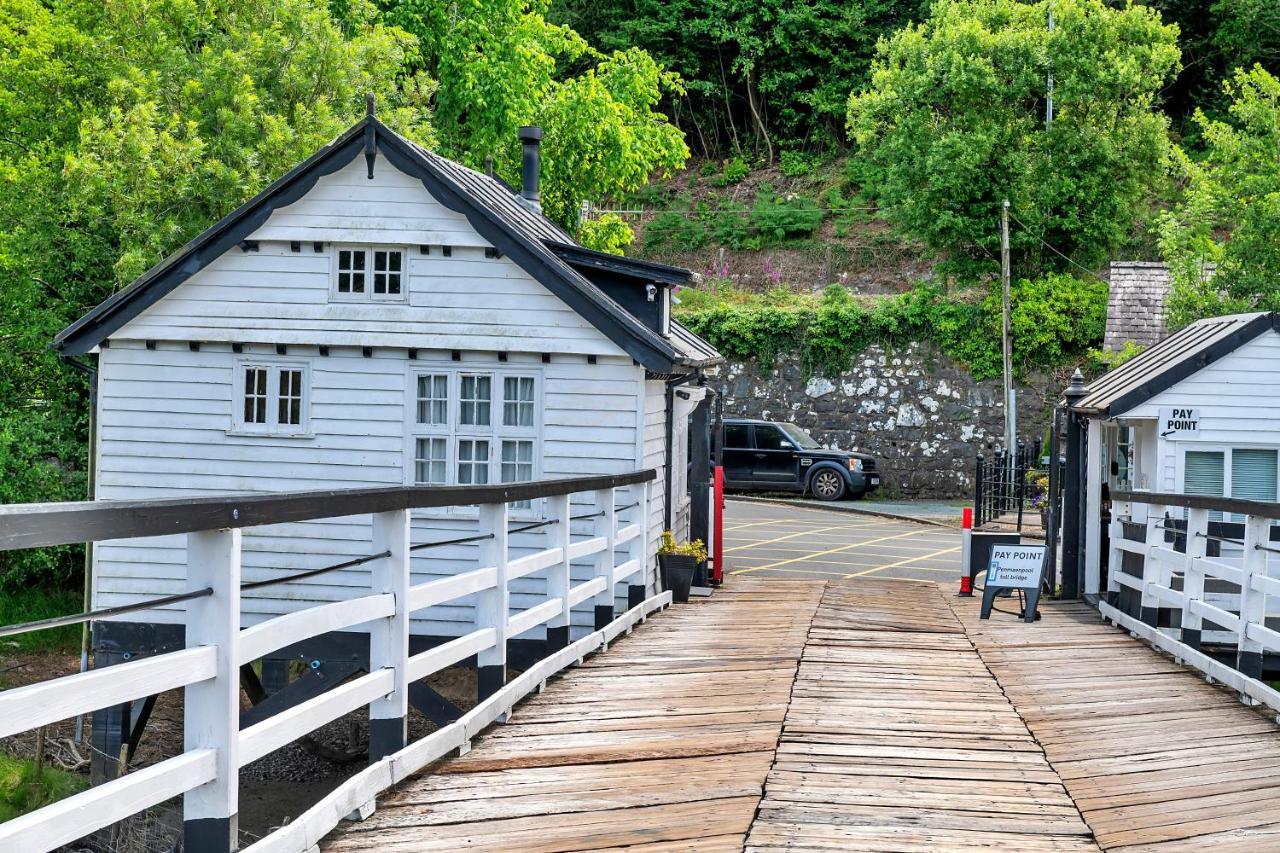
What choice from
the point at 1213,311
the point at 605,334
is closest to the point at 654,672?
the point at 605,334

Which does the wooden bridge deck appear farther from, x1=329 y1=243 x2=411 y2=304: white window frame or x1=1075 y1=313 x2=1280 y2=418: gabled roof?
x1=329 y1=243 x2=411 y2=304: white window frame

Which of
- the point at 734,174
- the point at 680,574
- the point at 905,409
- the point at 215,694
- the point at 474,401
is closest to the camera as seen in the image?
the point at 215,694

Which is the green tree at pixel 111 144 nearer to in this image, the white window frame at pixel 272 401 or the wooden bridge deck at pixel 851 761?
the white window frame at pixel 272 401

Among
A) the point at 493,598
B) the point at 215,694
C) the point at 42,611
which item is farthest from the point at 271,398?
the point at 215,694

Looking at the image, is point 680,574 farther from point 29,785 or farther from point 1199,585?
point 29,785

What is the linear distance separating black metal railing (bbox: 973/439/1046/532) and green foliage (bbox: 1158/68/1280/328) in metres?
Answer: 4.10

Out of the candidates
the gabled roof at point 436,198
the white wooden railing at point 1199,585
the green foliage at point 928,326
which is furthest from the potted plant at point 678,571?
the green foliage at point 928,326

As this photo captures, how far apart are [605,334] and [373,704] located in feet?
34.4

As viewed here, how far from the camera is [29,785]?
57.3ft

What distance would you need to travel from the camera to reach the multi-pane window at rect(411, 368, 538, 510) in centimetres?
1655

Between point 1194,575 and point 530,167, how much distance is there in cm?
1437

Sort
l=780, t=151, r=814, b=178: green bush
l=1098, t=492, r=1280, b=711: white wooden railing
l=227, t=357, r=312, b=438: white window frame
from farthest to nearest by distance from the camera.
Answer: l=780, t=151, r=814, b=178: green bush < l=227, t=357, r=312, b=438: white window frame < l=1098, t=492, r=1280, b=711: white wooden railing

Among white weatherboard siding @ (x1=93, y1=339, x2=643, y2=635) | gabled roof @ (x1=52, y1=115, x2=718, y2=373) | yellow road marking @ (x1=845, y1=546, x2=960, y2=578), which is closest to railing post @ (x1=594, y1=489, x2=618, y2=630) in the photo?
gabled roof @ (x1=52, y1=115, x2=718, y2=373)

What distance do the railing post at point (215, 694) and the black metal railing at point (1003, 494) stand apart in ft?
53.2
